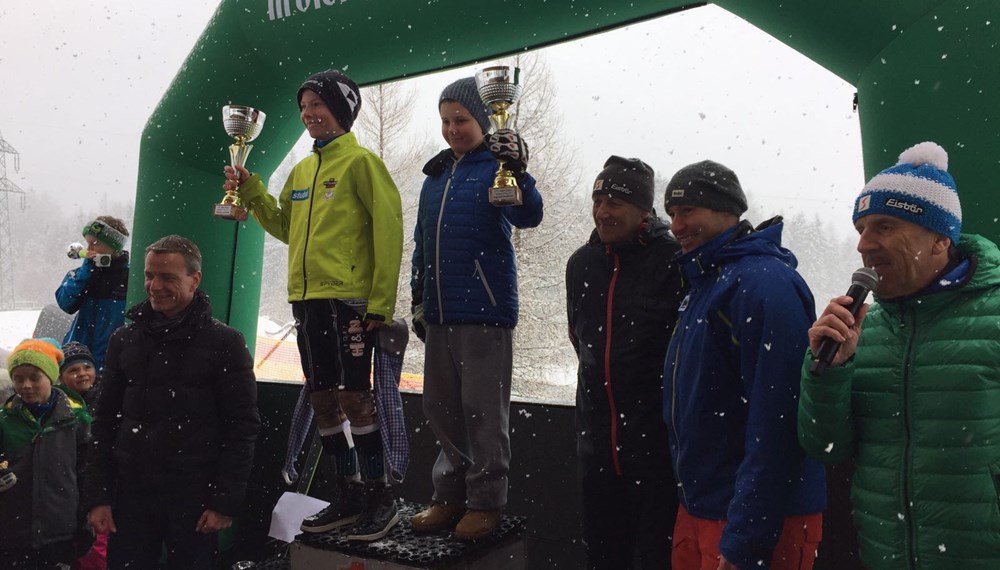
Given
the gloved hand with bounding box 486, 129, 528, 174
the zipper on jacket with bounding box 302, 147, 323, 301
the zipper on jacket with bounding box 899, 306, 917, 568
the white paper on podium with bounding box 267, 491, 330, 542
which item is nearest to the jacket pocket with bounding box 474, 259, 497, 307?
the gloved hand with bounding box 486, 129, 528, 174

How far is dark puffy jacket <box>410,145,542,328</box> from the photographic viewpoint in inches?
109

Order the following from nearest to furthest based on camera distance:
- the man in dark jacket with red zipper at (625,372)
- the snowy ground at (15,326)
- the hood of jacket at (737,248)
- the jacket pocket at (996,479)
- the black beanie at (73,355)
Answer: the jacket pocket at (996,479), the hood of jacket at (737,248), the man in dark jacket with red zipper at (625,372), the black beanie at (73,355), the snowy ground at (15,326)

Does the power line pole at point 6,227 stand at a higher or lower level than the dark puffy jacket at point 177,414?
higher

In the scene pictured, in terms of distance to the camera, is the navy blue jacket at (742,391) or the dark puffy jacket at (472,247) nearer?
the navy blue jacket at (742,391)

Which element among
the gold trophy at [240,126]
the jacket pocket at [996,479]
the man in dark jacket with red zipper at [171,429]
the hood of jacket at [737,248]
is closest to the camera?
the jacket pocket at [996,479]

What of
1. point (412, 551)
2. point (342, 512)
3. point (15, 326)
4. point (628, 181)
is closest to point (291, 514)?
point (342, 512)

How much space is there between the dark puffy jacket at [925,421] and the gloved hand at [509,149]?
1.35 m

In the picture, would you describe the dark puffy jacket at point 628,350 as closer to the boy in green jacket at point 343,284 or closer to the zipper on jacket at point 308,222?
the boy in green jacket at point 343,284

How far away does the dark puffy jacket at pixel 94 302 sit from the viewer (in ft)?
14.1

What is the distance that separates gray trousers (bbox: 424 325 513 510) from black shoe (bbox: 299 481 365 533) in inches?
15.1

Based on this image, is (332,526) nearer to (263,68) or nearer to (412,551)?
(412,551)

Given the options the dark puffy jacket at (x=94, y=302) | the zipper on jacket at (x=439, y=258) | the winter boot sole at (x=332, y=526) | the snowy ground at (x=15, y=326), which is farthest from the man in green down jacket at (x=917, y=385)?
the snowy ground at (x=15, y=326)

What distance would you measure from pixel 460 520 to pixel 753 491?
4.62ft

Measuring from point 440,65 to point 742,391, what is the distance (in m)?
2.33
